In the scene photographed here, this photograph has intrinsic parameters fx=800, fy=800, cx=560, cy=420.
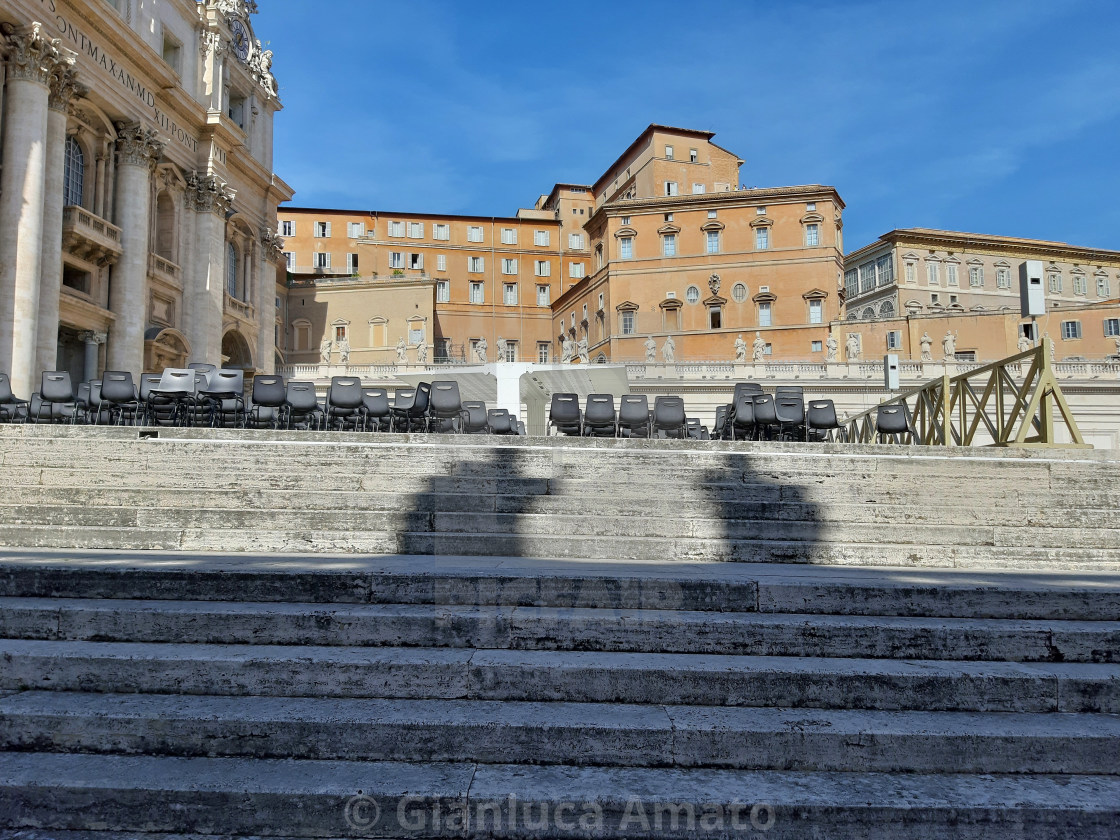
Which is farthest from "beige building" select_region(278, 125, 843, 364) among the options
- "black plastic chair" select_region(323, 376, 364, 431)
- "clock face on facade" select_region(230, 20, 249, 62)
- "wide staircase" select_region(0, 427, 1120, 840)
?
"wide staircase" select_region(0, 427, 1120, 840)

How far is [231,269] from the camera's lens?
34.0 metres

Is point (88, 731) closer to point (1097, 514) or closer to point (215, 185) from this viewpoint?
point (1097, 514)

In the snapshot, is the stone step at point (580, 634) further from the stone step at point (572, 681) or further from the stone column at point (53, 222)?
the stone column at point (53, 222)

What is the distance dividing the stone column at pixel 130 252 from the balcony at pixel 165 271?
4.23 feet

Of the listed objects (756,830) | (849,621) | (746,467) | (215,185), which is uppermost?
(215,185)

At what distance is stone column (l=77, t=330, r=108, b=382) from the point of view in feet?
77.9

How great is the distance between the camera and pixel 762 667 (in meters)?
3.72

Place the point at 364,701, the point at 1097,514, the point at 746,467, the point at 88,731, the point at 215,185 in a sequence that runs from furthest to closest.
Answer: the point at 215,185 < the point at 746,467 < the point at 1097,514 < the point at 364,701 < the point at 88,731

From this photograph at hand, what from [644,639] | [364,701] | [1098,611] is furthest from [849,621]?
[364,701]

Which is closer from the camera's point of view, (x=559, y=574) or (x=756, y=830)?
(x=756, y=830)

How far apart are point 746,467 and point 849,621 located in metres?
3.56

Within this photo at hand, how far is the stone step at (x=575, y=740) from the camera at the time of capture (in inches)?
129

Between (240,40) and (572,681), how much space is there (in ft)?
125

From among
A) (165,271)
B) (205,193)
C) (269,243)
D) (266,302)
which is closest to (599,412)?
(165,271)
